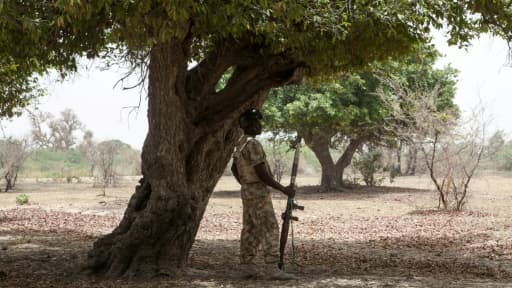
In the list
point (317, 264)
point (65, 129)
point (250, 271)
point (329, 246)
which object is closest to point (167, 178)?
point (250, 271)

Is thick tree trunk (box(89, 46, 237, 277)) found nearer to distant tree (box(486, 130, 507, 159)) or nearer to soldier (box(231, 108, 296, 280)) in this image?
soldier (box(231, 108, 296, 280))

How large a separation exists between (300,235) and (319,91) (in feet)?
49.8

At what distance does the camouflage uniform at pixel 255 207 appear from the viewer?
7.71 meters

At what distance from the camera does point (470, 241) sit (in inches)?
524

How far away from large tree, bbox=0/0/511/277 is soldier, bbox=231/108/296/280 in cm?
101

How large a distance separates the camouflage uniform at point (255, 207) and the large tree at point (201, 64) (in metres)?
1.05

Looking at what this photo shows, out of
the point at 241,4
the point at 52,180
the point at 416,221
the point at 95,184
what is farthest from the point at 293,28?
the point at 52,180

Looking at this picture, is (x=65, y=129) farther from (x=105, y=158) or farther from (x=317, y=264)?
(x=317, y=264)

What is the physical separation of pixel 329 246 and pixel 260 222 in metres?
5.20

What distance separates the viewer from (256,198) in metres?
7.78

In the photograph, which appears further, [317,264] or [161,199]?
[317,264]

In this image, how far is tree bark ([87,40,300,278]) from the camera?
27.7 ft

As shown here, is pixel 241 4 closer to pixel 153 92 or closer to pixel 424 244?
pixel 153 92

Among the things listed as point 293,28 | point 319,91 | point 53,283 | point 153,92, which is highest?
point 319,91
